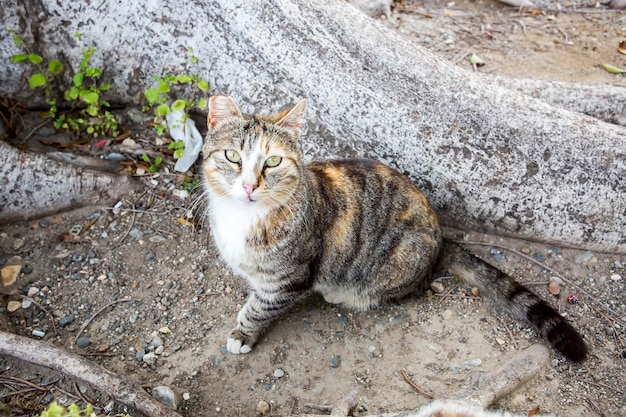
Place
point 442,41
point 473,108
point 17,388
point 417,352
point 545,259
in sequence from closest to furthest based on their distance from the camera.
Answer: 1. point 17,388
2. point 417,352
3. point 473,108
4. point 545,259
5. point 442,41

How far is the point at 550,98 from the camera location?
4.76 meters

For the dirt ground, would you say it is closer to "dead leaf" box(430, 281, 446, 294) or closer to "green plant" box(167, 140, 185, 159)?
"dead leaf" box(430, 281, 446, 294)

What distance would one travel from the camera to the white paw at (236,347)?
3.60 meters

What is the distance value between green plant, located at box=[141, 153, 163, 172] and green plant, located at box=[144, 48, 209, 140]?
16 cm

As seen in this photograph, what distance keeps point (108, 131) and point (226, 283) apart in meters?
1.71

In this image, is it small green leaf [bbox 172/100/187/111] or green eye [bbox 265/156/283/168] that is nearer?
green eye [bbox 265/156/283/168]

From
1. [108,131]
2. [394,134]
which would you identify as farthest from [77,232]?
[394,134]

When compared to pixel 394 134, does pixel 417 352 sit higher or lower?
lower

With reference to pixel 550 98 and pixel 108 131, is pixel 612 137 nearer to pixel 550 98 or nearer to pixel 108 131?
pixel 550 98

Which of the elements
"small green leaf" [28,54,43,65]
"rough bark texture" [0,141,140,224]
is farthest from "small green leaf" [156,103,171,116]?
"small green leaf" [28,54,43,65]

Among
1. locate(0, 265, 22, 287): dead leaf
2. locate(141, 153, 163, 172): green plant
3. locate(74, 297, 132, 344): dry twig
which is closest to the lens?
locate(74, 297, 132, 344): dry twig

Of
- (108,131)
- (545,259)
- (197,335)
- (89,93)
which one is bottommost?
(197,335)

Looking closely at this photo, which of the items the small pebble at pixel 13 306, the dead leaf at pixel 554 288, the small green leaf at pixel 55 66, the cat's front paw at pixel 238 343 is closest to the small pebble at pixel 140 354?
the cat's front paw at pixel 238 343

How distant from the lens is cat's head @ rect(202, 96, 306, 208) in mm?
3146
